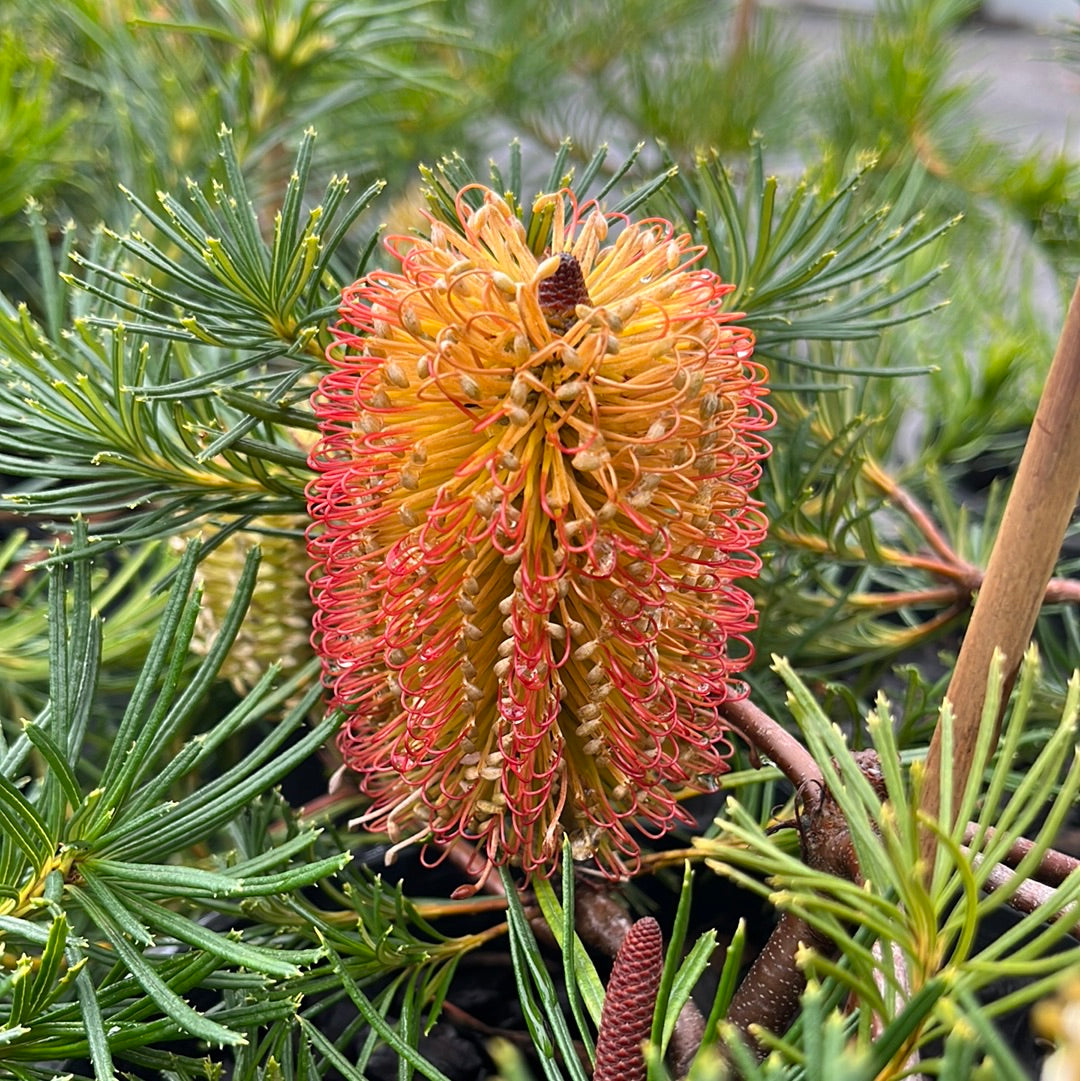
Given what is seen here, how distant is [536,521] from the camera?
255 millimetres

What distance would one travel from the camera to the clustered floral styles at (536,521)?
0.25 m

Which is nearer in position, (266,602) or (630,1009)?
(630,1009)

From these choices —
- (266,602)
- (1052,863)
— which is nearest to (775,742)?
(1052,863)

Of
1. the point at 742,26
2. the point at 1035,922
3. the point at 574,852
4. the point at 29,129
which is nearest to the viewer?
the point at 1035,922

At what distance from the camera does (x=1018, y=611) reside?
216 mm

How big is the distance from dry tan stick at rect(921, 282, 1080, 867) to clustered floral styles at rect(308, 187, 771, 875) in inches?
2.6

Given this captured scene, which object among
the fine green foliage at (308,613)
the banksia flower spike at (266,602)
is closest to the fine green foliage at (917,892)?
the fine green foliage at (308,613)

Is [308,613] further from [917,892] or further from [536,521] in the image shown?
[917,892]

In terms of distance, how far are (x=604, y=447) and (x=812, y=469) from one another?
140 millimetres

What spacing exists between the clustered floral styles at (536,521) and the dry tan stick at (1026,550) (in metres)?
0.07

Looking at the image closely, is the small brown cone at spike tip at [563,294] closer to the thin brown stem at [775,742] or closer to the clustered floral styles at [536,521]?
the clustered floral styles at [536,521]

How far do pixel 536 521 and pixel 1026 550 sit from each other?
10 cm

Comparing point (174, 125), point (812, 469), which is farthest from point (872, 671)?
point (174, 125)

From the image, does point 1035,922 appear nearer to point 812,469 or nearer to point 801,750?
point 801,750
